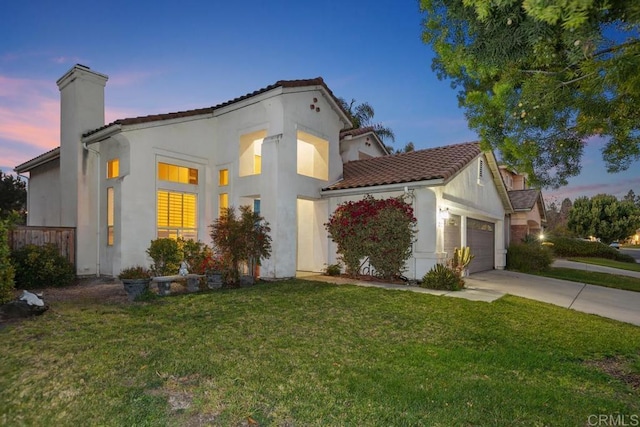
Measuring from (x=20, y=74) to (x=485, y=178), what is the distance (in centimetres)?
2140

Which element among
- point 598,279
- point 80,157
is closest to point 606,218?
point 598,279

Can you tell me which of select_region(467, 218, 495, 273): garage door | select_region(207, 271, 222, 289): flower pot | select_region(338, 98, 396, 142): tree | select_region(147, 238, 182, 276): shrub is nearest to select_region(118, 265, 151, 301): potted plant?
select_region(147, 238, 182, 276): shrub

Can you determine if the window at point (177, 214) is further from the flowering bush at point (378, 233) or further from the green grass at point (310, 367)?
the flowering bush at point (378, 233)

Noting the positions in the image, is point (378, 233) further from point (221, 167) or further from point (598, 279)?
point (598, 279)

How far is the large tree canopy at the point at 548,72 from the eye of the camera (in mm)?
3388

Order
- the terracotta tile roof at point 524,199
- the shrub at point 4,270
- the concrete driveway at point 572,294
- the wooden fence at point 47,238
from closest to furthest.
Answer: the shrub at point 4,270
the concrete driveway at point 572,294
the wooden fence at point 47,238
the terracotta tile roof at point 524,199

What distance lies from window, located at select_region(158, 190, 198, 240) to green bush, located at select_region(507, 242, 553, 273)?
16.6 m

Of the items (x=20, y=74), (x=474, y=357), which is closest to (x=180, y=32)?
(x=20, y=74)

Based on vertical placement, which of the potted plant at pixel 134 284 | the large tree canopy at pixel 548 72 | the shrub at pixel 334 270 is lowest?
the shrub at pixel 334 270

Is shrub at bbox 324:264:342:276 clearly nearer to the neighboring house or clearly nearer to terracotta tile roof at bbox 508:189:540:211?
the neighboring house

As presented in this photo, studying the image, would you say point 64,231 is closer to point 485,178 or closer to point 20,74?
point 20,74

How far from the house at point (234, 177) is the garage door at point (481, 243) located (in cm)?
54

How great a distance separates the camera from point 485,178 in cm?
1656

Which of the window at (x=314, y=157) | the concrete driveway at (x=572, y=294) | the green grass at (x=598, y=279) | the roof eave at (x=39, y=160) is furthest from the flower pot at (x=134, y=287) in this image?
the green grass at (x=598, y=279)
